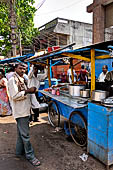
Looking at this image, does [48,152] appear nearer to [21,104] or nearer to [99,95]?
[21,104]

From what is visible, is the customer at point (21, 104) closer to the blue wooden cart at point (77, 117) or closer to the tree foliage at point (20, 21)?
the blue wooden cart at point (77, 117)

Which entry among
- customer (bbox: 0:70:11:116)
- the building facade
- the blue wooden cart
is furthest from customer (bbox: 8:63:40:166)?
the building facade

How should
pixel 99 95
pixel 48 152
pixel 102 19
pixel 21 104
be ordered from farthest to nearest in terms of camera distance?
pixel 102 19
pixel 48 152
pixel 99 95
pixel 21 104

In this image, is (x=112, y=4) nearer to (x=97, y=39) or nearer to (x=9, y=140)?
(x=97, y=39)

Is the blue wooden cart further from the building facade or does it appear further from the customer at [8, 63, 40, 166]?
the building facade

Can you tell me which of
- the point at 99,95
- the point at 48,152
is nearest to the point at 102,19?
the point at 99,95

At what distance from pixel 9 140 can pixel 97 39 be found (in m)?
7.15

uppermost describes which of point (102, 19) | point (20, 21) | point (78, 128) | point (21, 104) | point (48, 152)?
point (20, 21)

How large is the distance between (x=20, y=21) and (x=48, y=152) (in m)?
10.9

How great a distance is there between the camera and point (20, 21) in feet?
36.6

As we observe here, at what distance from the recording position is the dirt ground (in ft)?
8.70

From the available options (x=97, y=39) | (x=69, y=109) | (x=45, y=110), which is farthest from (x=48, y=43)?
(x=69, y=109)

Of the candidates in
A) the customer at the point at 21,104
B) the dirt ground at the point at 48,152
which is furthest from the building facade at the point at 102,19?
the customer at the point at 21,104

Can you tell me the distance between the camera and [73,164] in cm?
271
